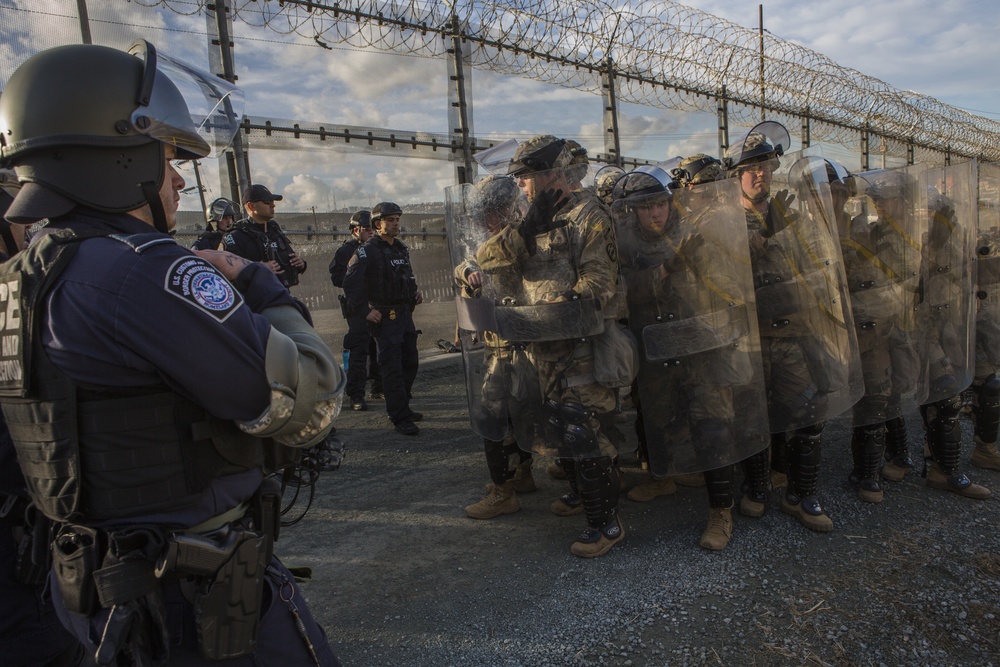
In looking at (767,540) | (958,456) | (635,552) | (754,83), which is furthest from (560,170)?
(754,83)

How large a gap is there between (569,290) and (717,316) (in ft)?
2.32

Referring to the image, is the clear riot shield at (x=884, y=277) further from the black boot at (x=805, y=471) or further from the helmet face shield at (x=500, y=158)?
the helmet face shield at (x=500, y=158)

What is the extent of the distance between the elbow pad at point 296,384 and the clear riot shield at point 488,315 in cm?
177

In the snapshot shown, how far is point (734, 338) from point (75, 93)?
2.65 meters

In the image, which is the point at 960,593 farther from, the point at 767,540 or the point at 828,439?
the point at 828,439

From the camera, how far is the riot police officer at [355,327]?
20.5ft

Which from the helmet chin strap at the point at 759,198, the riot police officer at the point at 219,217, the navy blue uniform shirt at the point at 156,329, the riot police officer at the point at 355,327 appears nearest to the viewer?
the navy blue uniform shirt at the point at 156,329

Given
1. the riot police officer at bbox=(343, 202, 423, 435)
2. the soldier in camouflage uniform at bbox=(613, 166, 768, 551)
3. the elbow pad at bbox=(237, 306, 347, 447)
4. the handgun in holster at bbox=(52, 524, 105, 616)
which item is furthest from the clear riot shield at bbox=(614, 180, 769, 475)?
the riot police officer at bbox=(343, 202, 423, 435)

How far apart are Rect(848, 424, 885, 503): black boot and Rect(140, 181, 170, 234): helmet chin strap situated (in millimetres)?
3610

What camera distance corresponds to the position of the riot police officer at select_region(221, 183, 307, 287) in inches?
201

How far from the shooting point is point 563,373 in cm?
303

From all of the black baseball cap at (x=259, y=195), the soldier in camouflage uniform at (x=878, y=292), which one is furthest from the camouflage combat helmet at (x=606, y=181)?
the black baseball cap at (x=259, y=195)

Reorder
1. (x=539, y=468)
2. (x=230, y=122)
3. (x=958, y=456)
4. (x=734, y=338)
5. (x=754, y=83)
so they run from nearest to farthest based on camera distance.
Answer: (x=230, y=122), (x=734, y=338), (x=958, y=456), (x=539, y=468), (x=754, y=83)

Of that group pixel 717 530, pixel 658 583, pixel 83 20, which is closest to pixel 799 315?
pixel 717 530
